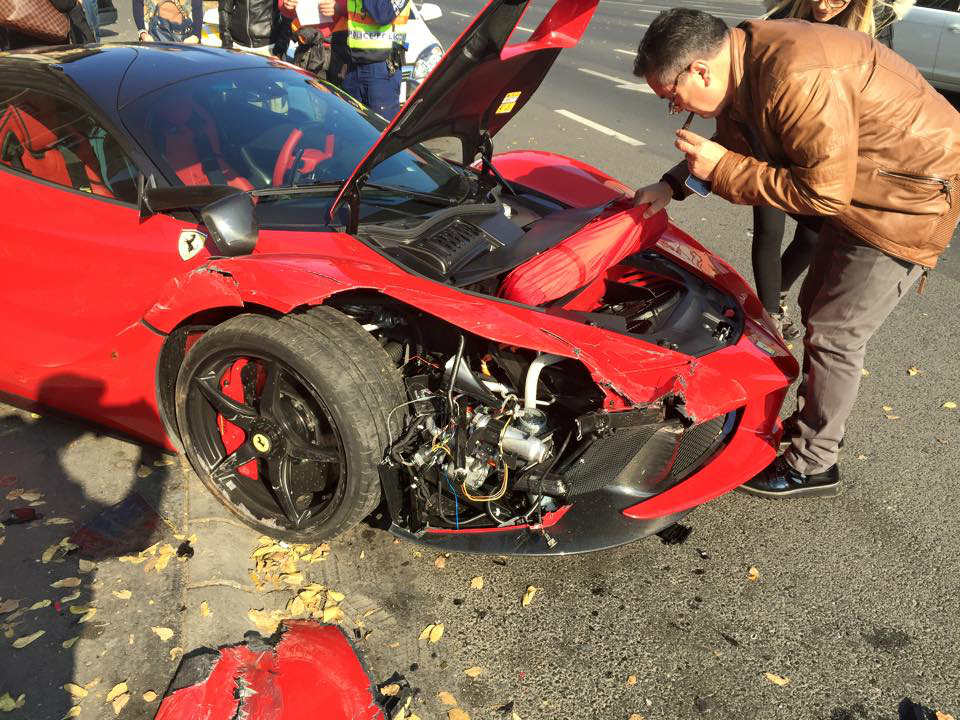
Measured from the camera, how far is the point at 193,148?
336 centimetres

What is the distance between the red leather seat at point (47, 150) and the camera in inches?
132

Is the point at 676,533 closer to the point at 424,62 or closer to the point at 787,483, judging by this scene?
the point at 787,483

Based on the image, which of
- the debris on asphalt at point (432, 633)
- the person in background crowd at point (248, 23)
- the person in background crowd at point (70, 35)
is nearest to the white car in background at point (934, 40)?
the person in background crowd at point (248, 23)

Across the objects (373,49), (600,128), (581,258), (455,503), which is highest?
(581,258)

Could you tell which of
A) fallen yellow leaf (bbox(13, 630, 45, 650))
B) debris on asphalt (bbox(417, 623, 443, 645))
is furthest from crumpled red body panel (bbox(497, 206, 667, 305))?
fallen yellow leaf (bbox(13, 630, 45, 650))

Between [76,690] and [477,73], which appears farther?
[477,73]

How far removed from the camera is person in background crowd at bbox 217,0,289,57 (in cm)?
686

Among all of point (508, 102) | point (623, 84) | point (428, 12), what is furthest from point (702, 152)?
point (623, 84)

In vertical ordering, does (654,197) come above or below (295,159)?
above

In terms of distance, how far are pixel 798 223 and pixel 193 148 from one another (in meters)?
3.06

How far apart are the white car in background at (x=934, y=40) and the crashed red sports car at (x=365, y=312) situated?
27.1 feet

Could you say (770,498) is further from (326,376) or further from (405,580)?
(326,376)

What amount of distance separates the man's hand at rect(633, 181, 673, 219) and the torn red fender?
199 centimetres

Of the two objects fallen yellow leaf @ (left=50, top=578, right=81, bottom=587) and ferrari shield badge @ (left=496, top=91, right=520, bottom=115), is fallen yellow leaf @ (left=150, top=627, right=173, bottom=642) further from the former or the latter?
ferrari shield badge @ (left=496, top=91, right=520, bottom=115)
